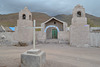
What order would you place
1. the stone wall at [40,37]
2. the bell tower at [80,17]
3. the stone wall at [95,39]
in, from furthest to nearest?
1. the stone wall at [40,37]
2. the bell tower at [80,17]
3. the stone wall at [95,39]

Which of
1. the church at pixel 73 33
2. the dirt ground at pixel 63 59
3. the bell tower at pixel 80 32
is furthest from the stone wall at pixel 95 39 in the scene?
the dirt ground at pixel 63 59

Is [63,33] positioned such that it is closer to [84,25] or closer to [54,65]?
[84,25]

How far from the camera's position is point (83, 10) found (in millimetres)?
9406

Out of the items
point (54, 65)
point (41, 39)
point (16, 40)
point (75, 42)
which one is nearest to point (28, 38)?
point (16, 40)

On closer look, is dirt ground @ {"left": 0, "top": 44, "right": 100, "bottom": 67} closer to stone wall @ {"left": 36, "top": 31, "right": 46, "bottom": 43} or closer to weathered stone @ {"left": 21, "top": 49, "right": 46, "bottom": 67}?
weathered stone @ {"left": 21, "top": 49, "right": 46, "bottom": 67}

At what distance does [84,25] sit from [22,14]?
8.56m

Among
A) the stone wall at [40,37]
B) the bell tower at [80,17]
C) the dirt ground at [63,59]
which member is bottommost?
the dirt ground at [63,59]

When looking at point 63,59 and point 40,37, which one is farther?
point 40,37

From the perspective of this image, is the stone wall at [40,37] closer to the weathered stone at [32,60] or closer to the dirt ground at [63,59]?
the dirt ground at [63,59]

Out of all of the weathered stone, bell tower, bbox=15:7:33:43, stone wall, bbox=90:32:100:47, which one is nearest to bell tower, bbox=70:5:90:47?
stone wall, bbox=90:32:100:47

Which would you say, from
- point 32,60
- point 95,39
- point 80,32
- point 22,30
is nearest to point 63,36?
point 80,32

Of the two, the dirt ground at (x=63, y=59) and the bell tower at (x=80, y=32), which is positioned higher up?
the bell tower at (x=80, y=32)

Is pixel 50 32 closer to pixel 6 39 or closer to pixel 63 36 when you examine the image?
pixel 63 36

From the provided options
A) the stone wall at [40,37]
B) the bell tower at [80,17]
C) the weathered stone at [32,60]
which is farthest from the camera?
the stone wall at [40,37]
